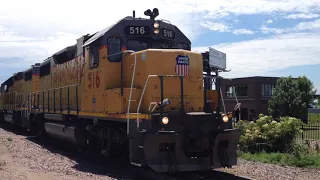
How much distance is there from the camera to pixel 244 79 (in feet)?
178

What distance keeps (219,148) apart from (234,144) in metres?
0.43

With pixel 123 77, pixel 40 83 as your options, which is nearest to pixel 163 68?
pixel 123 77

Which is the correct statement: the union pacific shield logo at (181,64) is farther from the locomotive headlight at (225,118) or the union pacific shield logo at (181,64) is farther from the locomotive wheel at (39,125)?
the locomotive wheel at (39,125)

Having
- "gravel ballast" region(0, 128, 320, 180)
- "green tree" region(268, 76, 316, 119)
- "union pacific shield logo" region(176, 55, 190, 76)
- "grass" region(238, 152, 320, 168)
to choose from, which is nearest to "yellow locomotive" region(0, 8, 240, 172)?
"union pacific shield logo" region(176, 55, 190, 76)

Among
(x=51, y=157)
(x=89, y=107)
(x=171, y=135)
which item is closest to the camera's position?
(x=171, y=135)

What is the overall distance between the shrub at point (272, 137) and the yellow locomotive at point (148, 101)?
12.2 feet

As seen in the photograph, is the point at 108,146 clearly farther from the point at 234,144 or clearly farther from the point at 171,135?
the point at 234,144

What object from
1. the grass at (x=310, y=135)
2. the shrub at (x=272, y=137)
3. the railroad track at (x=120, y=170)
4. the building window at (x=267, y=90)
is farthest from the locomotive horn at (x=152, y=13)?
the building window at (x=267, y=90)

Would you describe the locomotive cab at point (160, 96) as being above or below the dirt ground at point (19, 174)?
above

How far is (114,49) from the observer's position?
9148mm

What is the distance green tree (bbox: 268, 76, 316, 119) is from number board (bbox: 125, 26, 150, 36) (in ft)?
120

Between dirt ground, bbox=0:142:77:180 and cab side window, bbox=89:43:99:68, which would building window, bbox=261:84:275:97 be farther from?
dirt ground, bbox=0:142:77:180

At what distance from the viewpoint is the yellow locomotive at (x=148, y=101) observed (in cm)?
755

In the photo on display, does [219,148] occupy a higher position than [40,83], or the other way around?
[40,83]
